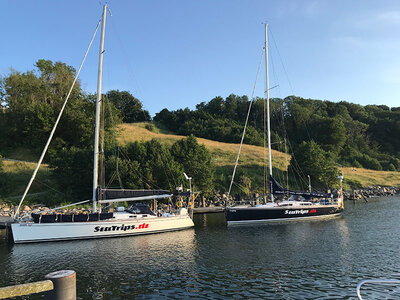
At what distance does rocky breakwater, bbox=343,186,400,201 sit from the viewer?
226ft

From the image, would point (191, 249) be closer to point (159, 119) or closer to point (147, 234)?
point (147, 234)

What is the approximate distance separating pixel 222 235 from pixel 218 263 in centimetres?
1028

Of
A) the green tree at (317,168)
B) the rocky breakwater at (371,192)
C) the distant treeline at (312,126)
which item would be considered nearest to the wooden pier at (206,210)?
the green tree at (317,168)

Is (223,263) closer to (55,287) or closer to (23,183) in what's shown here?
(55,287)

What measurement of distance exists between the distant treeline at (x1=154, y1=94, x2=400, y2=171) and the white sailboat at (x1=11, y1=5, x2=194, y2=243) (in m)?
74.6

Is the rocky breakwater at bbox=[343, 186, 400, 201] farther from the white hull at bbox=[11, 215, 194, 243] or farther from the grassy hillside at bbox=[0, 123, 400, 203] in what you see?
the white hull at bbox=[11, 215, 194, 243]

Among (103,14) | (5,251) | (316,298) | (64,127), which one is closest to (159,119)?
(64,127)

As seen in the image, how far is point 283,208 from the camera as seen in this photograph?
122 ft

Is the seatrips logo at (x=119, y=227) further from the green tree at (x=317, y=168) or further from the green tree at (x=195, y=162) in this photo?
the green tree at (x=317, y=168)

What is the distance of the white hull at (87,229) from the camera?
90.1ft

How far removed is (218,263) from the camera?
65.1 feet

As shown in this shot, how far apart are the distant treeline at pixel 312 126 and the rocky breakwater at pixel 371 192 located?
24.7m

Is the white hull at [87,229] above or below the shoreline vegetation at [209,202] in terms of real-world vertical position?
below

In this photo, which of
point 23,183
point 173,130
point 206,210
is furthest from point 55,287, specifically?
point 173,130
